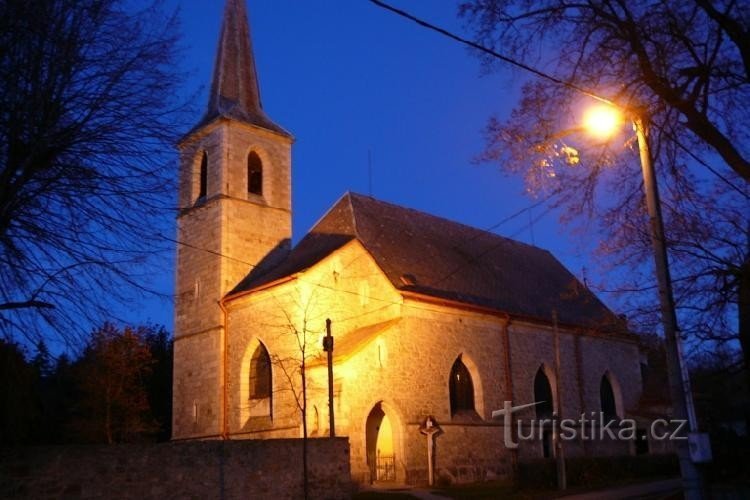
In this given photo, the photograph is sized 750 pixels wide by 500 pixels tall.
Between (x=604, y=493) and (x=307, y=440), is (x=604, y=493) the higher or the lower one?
the lower one

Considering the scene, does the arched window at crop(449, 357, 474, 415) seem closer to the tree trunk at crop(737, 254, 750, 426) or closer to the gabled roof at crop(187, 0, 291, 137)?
the gabled roof at crop(187, 0, 291, 137)

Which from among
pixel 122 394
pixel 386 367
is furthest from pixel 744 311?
pixel 122 394

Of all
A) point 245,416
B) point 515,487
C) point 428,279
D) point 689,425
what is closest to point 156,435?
point 245,416

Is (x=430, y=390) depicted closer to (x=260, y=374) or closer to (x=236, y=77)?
(x=260, y=374)

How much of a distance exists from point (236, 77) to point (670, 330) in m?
26.1

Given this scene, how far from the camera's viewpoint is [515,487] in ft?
64.2

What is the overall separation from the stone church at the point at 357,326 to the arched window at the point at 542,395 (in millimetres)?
86

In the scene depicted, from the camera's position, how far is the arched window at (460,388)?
25.1 m

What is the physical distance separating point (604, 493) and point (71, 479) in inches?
500

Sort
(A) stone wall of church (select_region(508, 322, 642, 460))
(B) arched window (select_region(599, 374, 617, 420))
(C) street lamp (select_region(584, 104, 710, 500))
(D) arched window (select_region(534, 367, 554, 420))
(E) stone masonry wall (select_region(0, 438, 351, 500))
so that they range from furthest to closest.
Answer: (B) arched window (select_region(599, 374, 617, 420))
(D) arched window (select_region(534, 367, 554, 420))
(A) stone wall of church (select_region(508, 322, 642, 460))
(E) stone masonry wall (select_region(0, 438, 351, 500))
(C) street lamp (select_region(584, 104, 710, 500))

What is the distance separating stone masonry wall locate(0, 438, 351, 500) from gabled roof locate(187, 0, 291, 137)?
54.6ft

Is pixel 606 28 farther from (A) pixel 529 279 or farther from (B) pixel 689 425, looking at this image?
(A) pixel 529 279

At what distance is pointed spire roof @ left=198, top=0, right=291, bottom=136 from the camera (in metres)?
30.3
